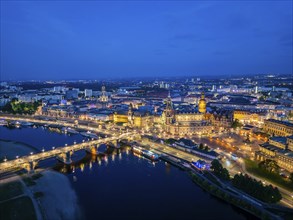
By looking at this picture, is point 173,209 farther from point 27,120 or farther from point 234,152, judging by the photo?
point 27,120

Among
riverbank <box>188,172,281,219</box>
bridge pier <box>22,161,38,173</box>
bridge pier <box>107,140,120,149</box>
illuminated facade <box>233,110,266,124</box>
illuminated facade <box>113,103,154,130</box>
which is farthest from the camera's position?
illuminated facade <box>233,110,266,124</box>

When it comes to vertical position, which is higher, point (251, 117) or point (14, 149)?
point (251, 117)

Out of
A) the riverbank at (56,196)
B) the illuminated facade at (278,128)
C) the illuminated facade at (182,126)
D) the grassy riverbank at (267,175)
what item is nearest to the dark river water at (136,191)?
the riverbank at (56,196)

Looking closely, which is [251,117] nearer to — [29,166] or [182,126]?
[182,126]

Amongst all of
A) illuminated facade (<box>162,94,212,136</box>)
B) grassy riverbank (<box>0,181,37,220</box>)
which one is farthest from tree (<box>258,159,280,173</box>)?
grassy riverbank (<box>0,181,37,220</box>)

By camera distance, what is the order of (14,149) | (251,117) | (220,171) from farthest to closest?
(251,117) < (14,149) < (220,171)

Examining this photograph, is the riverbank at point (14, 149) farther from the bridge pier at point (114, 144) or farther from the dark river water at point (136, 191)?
the bridge pier at point (114, 144)

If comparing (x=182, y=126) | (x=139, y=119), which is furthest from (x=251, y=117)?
(x=139, y=119)

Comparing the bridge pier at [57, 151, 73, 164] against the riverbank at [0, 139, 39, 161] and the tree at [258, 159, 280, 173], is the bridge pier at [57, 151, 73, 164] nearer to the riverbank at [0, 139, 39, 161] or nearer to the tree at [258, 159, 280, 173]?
the riverbank at [0, 139, 39, 161]

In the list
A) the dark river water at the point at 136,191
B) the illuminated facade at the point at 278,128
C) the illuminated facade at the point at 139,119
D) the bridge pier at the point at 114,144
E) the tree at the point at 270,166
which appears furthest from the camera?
the illuminated facade at the point at 139,119
